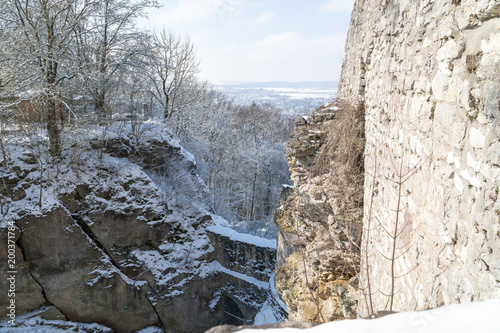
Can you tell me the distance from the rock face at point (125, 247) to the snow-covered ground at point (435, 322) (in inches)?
348

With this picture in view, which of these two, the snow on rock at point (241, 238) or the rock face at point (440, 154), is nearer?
the rock face at point (440, 154)

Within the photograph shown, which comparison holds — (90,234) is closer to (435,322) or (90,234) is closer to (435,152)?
(435,152)

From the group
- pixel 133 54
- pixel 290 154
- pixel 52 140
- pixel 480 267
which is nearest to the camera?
pixel 480 267

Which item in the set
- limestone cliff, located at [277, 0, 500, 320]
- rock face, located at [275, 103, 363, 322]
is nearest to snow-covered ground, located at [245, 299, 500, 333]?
limestone cliff, located at [277, 0, 500, 320]

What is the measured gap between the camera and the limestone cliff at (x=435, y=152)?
1.31m

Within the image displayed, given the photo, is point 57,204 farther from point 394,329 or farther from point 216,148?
point 216,148

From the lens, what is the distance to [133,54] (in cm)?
1078

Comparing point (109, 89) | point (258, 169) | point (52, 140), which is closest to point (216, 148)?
point (258, 169)

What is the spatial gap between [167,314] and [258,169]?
12538 millimetres

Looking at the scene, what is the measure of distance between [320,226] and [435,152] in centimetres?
336

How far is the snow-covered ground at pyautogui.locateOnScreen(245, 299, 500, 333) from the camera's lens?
1075mm

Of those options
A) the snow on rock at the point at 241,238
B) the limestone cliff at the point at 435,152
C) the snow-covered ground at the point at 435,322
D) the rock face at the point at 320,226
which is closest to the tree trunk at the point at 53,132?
the snow on rock at the point at 241,238

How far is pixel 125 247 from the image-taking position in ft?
29.8

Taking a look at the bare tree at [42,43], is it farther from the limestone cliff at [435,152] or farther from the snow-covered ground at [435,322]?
the snow-covered ground at [435,322]
